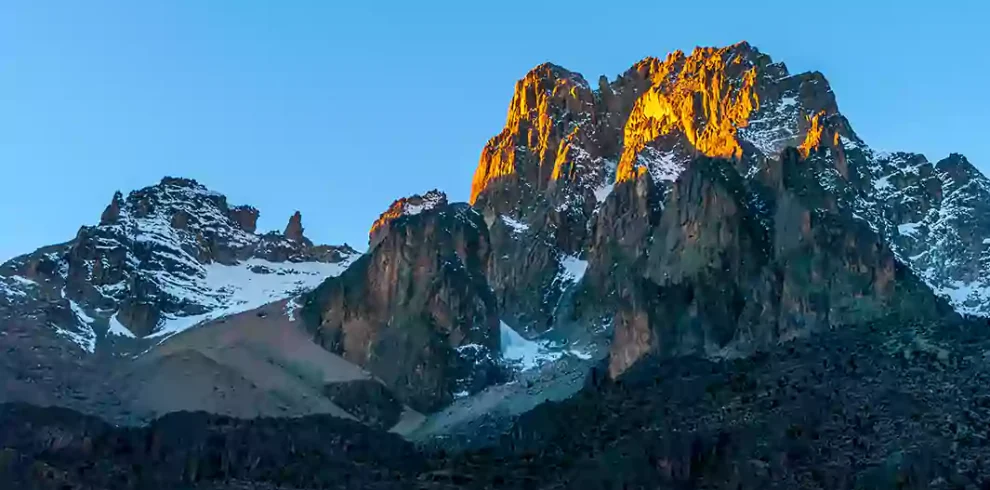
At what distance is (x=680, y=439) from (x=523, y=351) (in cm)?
6723

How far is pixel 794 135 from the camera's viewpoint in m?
184

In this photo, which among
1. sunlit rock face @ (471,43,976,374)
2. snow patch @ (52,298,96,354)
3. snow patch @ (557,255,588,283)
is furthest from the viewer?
snow patch @ (557,255,588,283)

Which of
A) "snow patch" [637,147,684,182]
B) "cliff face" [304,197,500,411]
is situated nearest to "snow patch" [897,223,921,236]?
"snow patch" [637,147,684,182]

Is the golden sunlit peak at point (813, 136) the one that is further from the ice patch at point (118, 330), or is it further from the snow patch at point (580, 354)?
the ice patch at point (118, 330)

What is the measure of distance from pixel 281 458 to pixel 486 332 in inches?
1842

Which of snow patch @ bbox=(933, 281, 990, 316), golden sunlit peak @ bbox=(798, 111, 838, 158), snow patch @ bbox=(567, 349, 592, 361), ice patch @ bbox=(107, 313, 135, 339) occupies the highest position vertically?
golden sunlit peak @ bbox=(798, 111, 838, 158)

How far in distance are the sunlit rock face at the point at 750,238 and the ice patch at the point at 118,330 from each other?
49143 mm

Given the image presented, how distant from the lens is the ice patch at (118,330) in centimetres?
19225

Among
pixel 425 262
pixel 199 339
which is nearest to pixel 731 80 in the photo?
pixel 425 262

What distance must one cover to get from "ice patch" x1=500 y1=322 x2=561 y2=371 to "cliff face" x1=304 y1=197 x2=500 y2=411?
8.38ft

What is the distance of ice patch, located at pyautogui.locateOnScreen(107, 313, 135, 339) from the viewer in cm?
19225

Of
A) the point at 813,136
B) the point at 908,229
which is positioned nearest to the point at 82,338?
the point at 813,136

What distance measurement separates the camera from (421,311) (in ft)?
582

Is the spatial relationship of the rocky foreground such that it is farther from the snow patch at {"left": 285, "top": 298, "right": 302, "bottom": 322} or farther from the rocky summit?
the snow patch at {"left": 285, "top": 298, "right": 302, "bottom": 322}
